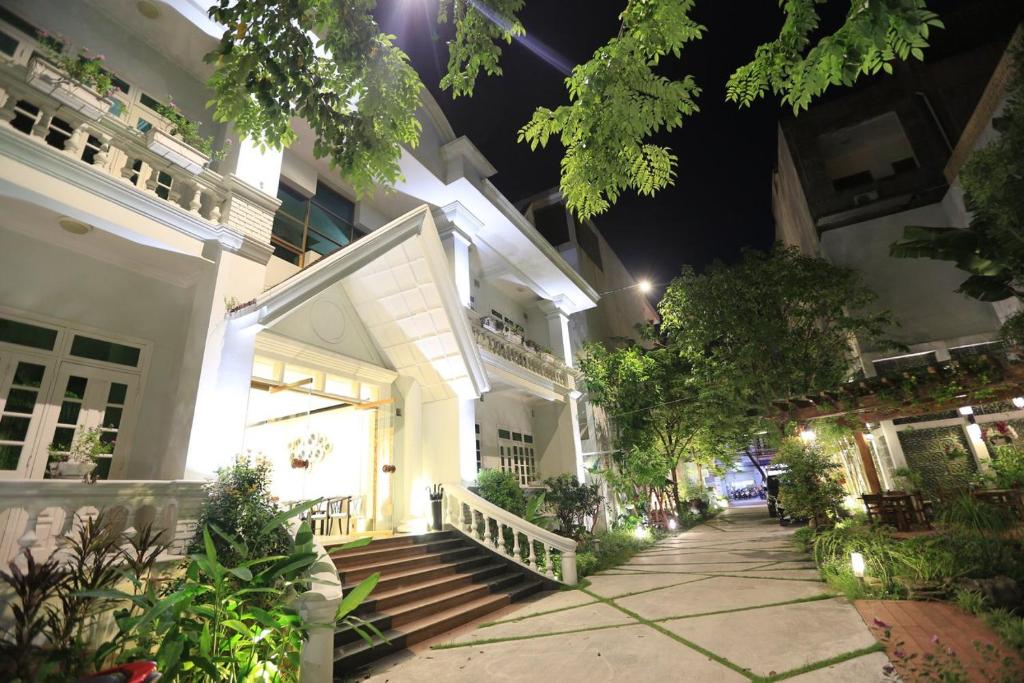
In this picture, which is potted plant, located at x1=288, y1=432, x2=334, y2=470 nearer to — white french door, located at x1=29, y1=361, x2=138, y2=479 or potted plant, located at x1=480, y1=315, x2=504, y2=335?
white french door, located at x1=29, y1=361, x2=138, y2=479

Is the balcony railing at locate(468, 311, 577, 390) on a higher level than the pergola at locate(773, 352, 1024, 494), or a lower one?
higher

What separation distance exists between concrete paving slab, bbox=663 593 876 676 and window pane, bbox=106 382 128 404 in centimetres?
792

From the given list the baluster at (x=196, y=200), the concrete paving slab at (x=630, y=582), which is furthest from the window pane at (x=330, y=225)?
the concrete paving slab at (x=630, y=582)

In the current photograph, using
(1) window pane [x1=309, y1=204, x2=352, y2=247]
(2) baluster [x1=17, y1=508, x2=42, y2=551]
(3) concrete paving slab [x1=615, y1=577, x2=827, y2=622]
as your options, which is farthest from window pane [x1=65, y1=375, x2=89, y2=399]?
(3) concrete paving slab [x1=615, y1=577, x2=827, y2=622]

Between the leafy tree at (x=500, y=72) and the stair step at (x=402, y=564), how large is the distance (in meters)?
5.35

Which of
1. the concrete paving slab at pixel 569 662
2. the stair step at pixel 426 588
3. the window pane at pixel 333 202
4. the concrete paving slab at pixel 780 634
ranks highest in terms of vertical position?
the window pane at pixel 333 202

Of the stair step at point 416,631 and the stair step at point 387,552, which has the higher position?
the stair step at point 387,552

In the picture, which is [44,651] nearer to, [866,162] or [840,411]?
[840,411]

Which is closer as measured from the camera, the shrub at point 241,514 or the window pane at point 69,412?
the shrub at point 241,514

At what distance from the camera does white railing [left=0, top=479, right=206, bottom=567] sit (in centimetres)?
401

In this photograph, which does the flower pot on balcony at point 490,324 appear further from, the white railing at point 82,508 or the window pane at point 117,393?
the white railing at point 82,508

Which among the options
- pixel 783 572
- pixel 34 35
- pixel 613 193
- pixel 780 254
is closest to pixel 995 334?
pixel 780 254

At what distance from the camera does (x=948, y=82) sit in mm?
15023

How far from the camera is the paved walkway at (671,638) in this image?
13.6 ft
